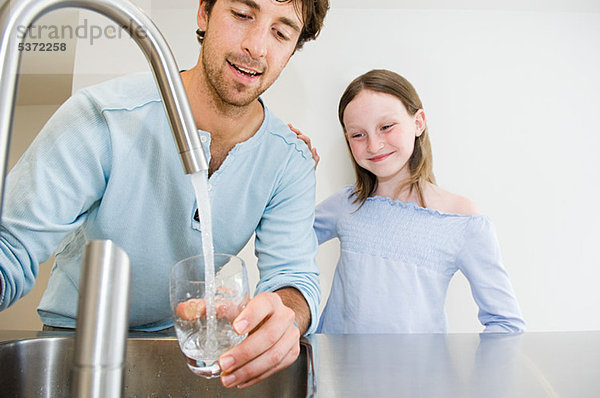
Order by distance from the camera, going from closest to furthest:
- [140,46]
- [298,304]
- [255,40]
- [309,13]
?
[140,46] < [298,304] < [255,40] < [309,13]

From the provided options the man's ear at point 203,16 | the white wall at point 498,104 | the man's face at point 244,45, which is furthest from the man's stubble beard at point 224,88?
the white wall at point 498,104

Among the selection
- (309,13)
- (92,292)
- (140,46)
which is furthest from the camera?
(309,13)

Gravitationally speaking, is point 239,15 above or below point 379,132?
above

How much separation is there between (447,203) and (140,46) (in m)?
1.24

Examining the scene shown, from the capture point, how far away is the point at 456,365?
717 millimetres

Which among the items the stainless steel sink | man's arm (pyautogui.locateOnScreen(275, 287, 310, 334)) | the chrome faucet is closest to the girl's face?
man's arm (pyautogui.locateOnScreen(275, 287, 310, 334))

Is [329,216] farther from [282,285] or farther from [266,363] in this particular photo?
[266,363]

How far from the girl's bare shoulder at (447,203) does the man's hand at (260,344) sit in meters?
0.97

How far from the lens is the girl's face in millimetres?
1522

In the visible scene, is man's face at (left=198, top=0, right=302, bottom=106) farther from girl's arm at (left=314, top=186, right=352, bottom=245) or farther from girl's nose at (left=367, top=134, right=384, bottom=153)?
girl's arm at (left=314, top=186, right=352, bottom=245)

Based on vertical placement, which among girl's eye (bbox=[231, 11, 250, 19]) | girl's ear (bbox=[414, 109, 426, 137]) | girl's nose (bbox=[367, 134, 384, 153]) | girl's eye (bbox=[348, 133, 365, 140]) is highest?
girl's eye (bbox=[231, 11, 250, 19])

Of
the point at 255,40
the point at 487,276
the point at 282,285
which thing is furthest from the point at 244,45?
the point at 487,276

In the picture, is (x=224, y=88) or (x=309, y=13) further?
(x=309, y=13)

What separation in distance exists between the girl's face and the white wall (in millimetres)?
366
